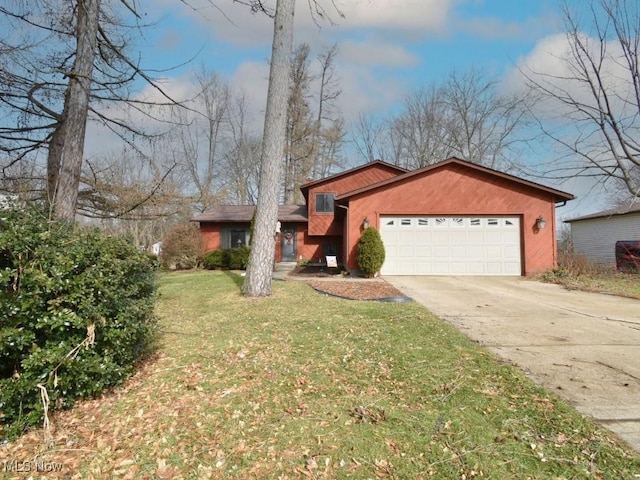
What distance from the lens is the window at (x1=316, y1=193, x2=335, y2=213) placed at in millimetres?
18656

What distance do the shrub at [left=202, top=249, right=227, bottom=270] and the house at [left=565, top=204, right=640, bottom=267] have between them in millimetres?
16373

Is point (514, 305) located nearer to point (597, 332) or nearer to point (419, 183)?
point (597, 332)

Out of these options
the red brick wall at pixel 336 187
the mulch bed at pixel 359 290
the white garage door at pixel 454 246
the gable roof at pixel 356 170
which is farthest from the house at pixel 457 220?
the gable roof at pixel 356 170

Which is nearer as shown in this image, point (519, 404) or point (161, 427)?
point (161, 427)

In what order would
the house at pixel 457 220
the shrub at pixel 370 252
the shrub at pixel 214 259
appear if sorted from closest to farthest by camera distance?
the shrub at pixel 370 252 → the house at pixel 457 220 → the shrub at pixel 214 259

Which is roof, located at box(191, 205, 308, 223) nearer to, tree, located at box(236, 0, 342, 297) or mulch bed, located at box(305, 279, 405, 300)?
mulch bed, located at box(305, 279, 405, 300)

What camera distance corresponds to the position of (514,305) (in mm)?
7070

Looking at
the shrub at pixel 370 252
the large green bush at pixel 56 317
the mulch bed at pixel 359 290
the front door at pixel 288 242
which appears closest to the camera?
the large green bush at pixel 56 317

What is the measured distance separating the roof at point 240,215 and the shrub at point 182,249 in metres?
1.68

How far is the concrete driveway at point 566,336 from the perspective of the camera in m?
2.93

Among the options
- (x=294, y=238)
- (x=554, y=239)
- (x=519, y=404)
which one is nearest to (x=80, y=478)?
(x=519, y=404)

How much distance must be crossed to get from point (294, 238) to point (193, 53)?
14.0 m

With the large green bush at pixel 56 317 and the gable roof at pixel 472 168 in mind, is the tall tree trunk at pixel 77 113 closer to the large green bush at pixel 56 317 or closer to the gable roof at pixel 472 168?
the large green bush at pixel 56 317

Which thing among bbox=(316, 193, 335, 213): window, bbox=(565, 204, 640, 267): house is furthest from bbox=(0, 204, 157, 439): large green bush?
bbox=(565, 204, 640, 267): house
